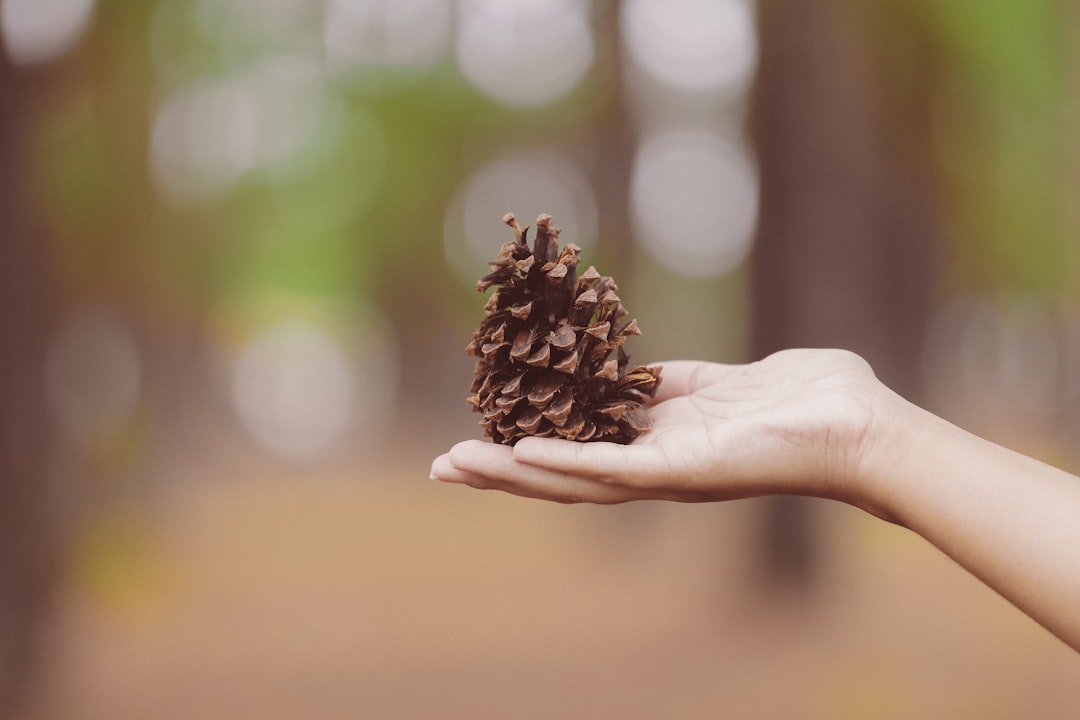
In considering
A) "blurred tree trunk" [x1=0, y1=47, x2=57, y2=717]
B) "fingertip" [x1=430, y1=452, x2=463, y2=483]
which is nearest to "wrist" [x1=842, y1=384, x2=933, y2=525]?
"fingertip" [x1=430, y1=452, x2=463, y2=483]

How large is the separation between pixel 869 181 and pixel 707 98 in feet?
22.2

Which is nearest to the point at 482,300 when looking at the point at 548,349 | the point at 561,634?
the point at 561,634

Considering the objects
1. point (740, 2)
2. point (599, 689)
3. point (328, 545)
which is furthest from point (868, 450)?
point (328, 545)

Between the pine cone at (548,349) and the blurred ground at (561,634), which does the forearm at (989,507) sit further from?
the blurred ground at (561,634)

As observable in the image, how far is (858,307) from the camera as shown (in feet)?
18.4

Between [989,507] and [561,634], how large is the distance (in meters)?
4.35

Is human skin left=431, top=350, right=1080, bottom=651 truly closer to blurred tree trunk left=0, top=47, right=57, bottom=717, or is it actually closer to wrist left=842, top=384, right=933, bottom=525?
wrist left=842, top=384, right=933, bottom=525

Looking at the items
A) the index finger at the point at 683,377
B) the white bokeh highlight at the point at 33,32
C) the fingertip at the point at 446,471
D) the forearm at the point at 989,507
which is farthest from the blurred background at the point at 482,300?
the forearm at the point at 989,507

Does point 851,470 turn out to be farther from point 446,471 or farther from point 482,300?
point 482,300

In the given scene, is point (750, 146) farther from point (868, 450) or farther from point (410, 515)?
point (410, 515)

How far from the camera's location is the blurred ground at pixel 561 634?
15.3 feet

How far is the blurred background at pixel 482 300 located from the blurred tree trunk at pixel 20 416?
0.02 metres

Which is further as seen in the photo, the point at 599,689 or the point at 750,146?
the point at 750,146

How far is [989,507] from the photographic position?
179 centimetres
